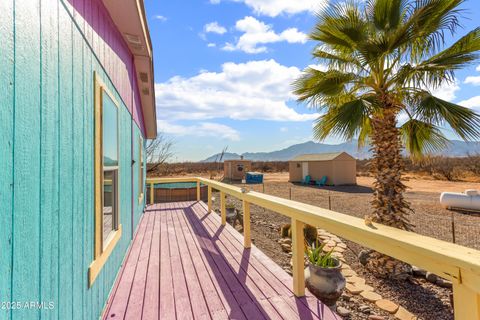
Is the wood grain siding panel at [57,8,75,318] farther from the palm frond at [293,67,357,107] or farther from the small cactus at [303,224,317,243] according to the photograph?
the small cactus at [303,224,317,243]

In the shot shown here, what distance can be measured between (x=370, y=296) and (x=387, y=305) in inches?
12.0

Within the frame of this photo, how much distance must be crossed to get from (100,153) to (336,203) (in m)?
10.7

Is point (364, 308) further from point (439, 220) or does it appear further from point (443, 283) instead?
point (439, 220)

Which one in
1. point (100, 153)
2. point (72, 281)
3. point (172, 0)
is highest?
point (172, 0)

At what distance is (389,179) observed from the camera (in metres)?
4.50

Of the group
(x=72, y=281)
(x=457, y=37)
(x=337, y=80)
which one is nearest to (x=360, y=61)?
(x=337, y=80)

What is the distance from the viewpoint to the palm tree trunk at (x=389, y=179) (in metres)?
4.39

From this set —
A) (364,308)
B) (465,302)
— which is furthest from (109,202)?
(364,308)

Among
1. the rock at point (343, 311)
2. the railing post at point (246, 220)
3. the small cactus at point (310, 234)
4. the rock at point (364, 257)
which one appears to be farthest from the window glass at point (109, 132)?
the rock at point (364, 257)

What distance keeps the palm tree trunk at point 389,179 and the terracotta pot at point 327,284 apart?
2367 millimetres

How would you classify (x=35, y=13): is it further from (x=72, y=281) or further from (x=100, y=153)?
(x=72, y=281)

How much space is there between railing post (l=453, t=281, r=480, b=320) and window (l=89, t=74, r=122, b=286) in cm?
225

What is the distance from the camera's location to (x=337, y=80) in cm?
457

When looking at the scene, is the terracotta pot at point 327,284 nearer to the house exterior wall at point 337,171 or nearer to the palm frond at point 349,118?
the palm frond at point 349,118
